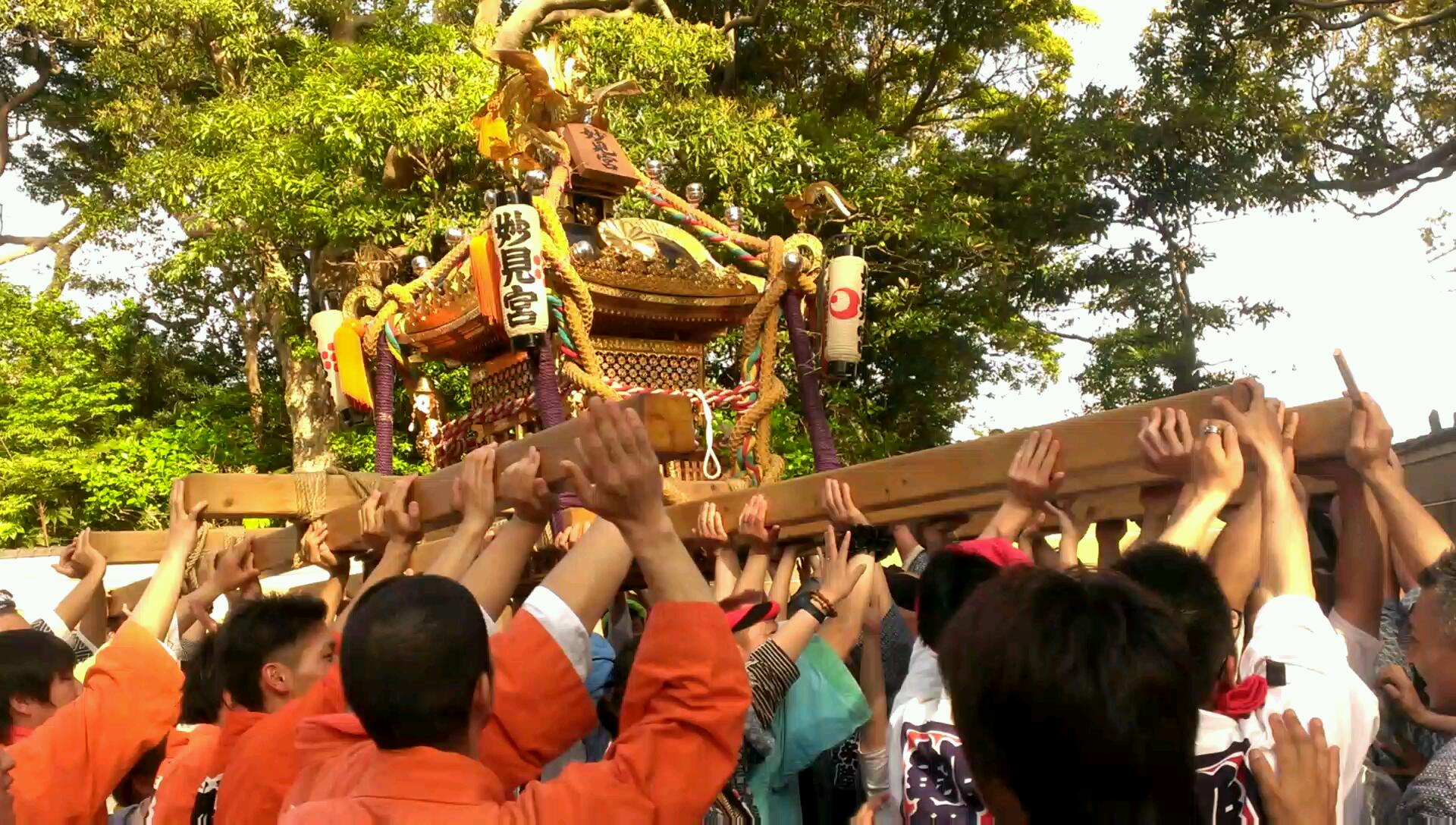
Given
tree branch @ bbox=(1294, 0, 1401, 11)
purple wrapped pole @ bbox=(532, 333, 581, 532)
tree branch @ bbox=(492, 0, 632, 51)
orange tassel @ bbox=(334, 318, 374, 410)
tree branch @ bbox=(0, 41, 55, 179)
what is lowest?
purple wrapped pole @ bbox=(532, 333, 581, 532)

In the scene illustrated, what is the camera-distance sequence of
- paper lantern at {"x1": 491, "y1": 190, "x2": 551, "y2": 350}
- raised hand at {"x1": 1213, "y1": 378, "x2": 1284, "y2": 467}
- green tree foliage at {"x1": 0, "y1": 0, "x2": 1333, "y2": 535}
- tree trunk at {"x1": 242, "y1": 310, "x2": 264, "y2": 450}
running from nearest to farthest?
raised hand at {"x1": 1213, "y1": 378, "x2": 1284, "y2": 467} → paper lantern at {"x1": 491, "y1": 190, "x2": 551, "y2": 350} → green tree foliage at {"x1": 0, "y1": 0, "x2": 1333, "y2": 535} → tree trunk at {"x1": 242, "y1": 310, "x2": 264, "y2": 450}

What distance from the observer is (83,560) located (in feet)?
11.5

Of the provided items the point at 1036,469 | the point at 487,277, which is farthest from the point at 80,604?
the point at 487,277

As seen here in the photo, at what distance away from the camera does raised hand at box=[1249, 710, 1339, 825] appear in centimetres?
139

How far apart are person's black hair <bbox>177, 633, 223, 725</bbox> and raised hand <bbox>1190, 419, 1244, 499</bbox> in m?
1.81

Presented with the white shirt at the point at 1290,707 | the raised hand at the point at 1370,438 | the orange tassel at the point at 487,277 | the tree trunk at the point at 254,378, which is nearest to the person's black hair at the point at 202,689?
the white shirt at the point at 1290,707

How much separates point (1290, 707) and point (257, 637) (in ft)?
5.61

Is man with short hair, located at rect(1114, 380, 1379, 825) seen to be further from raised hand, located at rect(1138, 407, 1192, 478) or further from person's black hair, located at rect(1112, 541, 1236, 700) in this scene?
raised hand, located at rect(1138, 407, 1192, 478)

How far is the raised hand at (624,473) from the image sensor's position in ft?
4.88

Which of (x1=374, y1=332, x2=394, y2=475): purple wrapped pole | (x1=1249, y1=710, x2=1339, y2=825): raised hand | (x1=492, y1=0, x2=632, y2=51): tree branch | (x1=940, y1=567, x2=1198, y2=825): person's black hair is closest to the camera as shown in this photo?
(x1=940, y1=567, x2=1198, y2=825): person's black hair

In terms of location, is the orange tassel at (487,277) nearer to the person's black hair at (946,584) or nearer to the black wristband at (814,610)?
the black wristband at (814,610)

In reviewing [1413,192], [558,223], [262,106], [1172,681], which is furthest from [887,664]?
[262,106]

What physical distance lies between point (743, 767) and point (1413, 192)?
9.71 m

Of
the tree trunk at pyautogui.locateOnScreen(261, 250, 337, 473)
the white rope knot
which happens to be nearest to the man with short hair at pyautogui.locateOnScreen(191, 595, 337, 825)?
the white rope knot
